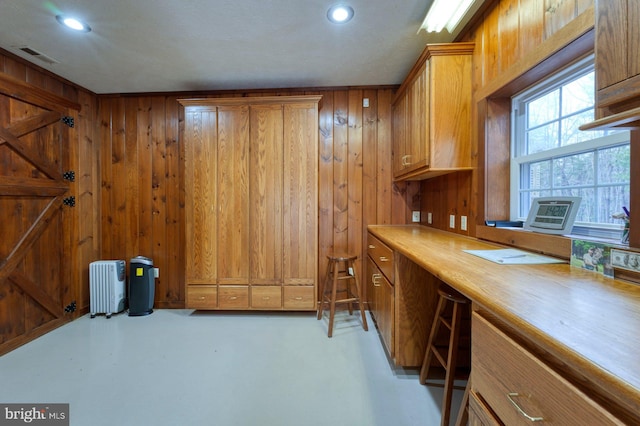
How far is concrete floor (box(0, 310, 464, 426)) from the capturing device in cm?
146

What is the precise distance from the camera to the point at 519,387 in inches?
25.7

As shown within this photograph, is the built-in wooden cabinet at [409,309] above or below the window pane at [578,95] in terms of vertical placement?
below

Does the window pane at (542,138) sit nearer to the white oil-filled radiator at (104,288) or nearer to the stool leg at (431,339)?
the stool leg at (431,339)

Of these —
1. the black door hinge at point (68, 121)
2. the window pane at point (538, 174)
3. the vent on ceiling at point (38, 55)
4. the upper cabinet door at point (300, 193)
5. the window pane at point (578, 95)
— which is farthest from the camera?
the black door hinge at point (68, 121)

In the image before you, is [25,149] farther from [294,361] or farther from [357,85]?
[357,85]

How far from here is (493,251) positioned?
4.36 ft

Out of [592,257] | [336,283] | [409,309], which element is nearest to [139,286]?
[336,283]

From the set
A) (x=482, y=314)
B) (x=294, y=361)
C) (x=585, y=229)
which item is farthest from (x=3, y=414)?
(x=585, y=229)

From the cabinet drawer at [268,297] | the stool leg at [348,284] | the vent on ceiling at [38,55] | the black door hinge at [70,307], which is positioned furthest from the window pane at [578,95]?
the black door hinge at [70,307]

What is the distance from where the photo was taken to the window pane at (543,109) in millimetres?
1359

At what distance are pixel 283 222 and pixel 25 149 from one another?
2.40m

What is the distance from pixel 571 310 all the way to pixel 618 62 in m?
0.69

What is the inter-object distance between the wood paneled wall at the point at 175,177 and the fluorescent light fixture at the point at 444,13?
111 cm

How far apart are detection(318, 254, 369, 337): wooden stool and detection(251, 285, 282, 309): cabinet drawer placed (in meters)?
0.44
